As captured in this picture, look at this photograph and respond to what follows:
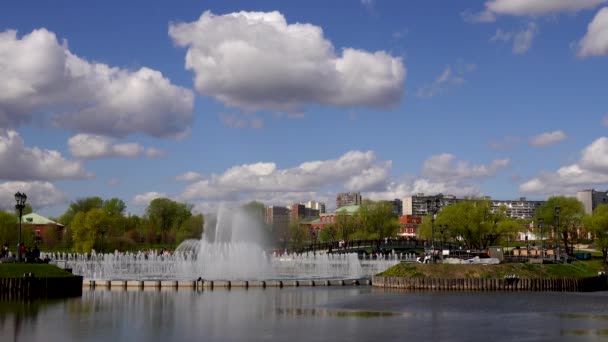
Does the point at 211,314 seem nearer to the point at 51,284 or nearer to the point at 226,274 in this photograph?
the point at 51,284

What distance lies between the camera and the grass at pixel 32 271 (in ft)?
159

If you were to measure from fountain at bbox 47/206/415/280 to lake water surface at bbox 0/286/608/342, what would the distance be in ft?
66.9

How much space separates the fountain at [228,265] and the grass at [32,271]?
1448cm

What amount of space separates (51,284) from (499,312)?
100 feet

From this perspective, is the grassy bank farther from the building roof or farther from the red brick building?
the building roof

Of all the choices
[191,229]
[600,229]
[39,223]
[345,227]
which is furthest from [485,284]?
[39,223]

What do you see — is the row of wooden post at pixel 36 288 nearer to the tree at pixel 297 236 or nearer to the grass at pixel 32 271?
the grass at pixel 32 271

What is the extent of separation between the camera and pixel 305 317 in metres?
A: 35.4

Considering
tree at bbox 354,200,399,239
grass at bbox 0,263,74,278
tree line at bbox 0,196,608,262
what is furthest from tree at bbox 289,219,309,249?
grass at bbox 0,263,74,278

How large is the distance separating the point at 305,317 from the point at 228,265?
127 feet

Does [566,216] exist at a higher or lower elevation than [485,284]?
higher

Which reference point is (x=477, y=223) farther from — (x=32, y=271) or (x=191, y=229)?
(x=32, y=271)

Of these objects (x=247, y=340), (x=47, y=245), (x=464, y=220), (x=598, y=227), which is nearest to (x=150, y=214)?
(x=47, y=245)

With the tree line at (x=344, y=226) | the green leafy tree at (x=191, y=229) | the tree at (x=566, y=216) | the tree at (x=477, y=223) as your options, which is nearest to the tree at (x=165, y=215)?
the tree line at (x=344, y=226)
